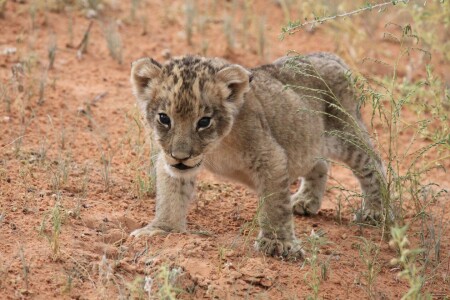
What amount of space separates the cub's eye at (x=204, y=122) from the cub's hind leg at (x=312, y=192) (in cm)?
225

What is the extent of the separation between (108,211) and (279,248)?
1.54m

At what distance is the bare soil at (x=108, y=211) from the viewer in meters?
5.68

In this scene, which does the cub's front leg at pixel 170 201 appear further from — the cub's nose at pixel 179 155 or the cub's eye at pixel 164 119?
the cub's nose at pixel 179 155

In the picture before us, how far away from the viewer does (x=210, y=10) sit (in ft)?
45.5

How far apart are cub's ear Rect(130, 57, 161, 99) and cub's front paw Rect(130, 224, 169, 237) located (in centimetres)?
107

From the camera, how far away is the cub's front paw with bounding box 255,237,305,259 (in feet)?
21.7

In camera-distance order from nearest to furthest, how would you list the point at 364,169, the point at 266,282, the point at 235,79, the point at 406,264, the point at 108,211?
1. the point at 406,264
2. the point at 266,282
3. the point at 235,79
4. the point at 108,211
5. the point at 364,169

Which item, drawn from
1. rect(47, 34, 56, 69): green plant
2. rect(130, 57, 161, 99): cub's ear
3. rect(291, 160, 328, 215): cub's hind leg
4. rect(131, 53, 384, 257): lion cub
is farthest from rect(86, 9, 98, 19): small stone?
rect(130, 57, 161, 99): cub's ear

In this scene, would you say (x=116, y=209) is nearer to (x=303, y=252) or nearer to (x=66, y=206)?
(x=66, y=206)

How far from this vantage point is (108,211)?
709 cm

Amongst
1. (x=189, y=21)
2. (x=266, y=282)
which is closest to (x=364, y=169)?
(x=266, y=282)

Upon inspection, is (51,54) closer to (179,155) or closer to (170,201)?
(170,201)

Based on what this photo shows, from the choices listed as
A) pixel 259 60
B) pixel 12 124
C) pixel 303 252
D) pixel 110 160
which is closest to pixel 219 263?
pixel 303 252

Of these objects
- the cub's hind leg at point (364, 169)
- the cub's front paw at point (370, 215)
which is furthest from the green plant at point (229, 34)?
the cub's front paw at point (370, 215)
